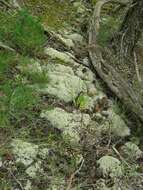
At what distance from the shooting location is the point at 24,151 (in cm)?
478

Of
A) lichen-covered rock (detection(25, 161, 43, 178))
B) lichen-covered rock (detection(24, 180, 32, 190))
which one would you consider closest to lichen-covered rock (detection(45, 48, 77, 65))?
lichen-covered rock (detection(25, 161, 43, 178))

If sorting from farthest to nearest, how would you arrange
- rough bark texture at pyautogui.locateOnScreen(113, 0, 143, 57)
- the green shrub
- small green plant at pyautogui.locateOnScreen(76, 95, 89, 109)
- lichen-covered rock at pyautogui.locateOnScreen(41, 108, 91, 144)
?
rough bark texture at pyautogui.locateOnScreen(113, 0, 143, 57)
the green shrub
small green plant at pyautogui.locateOnScreen(76, 95, 89, 109)
lichen-covered rock at pyautogui.locateOnScreen(41, 108, 91, 144)

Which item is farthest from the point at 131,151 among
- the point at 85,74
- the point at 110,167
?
the point at 85,74

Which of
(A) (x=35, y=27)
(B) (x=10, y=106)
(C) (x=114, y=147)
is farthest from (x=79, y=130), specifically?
(A) (x=35, y=27)

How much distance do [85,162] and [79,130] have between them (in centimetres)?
41

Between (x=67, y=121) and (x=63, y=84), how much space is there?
0.69 m

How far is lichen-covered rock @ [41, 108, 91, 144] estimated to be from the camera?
5.15 m

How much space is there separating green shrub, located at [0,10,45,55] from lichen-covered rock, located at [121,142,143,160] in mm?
1690

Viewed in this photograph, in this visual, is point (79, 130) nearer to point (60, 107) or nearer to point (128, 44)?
point (60, 107)

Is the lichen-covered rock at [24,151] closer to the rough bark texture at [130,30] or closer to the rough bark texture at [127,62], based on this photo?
the rough bark texture at [127,62]

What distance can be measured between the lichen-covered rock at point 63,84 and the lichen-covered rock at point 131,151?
0.84 meters

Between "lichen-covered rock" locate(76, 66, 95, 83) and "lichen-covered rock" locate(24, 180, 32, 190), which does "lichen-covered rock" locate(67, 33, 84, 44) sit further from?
"lichen-covered rock" locate(24, 180, 32, 190)

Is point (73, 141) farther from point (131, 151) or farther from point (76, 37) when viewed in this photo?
point (76, 37)

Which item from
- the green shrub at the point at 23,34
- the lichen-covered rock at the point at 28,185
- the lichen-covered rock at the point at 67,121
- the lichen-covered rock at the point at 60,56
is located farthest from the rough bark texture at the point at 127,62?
the lichen-covered rock at the point at 28,185
